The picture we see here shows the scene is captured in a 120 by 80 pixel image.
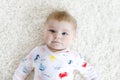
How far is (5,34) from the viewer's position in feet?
3.97

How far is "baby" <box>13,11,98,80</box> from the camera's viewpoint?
1.12m

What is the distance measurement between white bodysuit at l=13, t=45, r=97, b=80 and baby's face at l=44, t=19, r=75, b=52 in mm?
45

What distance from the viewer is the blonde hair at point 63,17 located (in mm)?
1125

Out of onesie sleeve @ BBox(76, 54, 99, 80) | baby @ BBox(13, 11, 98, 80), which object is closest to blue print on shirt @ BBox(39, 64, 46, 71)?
baby @ BBox(13, 11, 98, 80)

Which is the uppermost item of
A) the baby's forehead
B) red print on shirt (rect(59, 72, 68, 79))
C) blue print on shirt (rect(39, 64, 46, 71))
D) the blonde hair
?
the blonde hair

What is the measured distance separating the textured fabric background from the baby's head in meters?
0.08

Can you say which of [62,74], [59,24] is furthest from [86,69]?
[59,24]

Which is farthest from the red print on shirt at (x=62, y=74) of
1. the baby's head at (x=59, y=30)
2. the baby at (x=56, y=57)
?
the baby's head at (x=59, y=30)

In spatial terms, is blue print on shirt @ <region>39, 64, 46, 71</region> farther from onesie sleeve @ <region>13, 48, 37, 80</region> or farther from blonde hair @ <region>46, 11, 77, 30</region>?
blonde hair @ <region>46, 11, 77, 30</region>

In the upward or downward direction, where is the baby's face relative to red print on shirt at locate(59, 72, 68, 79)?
upward

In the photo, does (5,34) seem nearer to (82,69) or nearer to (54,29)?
(54,29)

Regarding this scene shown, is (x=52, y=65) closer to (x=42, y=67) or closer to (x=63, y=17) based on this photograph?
(x=42, y=67)

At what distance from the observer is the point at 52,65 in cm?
115

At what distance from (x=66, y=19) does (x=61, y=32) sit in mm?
54
